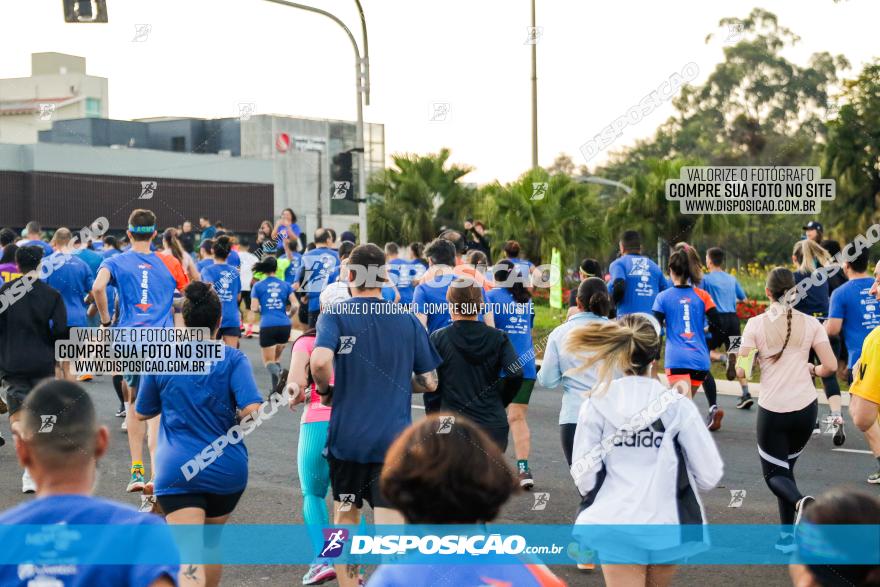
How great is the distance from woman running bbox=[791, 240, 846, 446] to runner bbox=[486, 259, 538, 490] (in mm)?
2706

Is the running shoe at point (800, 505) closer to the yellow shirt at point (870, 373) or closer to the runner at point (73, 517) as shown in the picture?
the yellow shirt at point (870, 373)

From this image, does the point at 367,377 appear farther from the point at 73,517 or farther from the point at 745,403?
the point at 745,403

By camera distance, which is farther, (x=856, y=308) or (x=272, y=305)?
(x=272, y=305)

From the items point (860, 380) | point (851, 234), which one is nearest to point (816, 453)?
point (860, 380)

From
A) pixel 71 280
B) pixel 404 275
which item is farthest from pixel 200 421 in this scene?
pixel 404 275

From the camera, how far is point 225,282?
41.5ft

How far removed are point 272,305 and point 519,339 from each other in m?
4.88

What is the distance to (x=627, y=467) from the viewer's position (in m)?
4.31

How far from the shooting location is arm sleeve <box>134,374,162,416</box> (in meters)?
5.38

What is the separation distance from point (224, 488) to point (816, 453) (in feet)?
22.8

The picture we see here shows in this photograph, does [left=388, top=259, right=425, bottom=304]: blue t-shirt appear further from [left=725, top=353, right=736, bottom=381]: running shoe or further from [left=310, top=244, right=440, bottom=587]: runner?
[left=310, top=244, right=440, bottom=587]: runner

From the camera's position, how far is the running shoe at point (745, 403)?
12883 mm

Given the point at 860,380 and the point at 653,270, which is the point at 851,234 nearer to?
the point at 653,270

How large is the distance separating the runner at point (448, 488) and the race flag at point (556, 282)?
20344 mm
